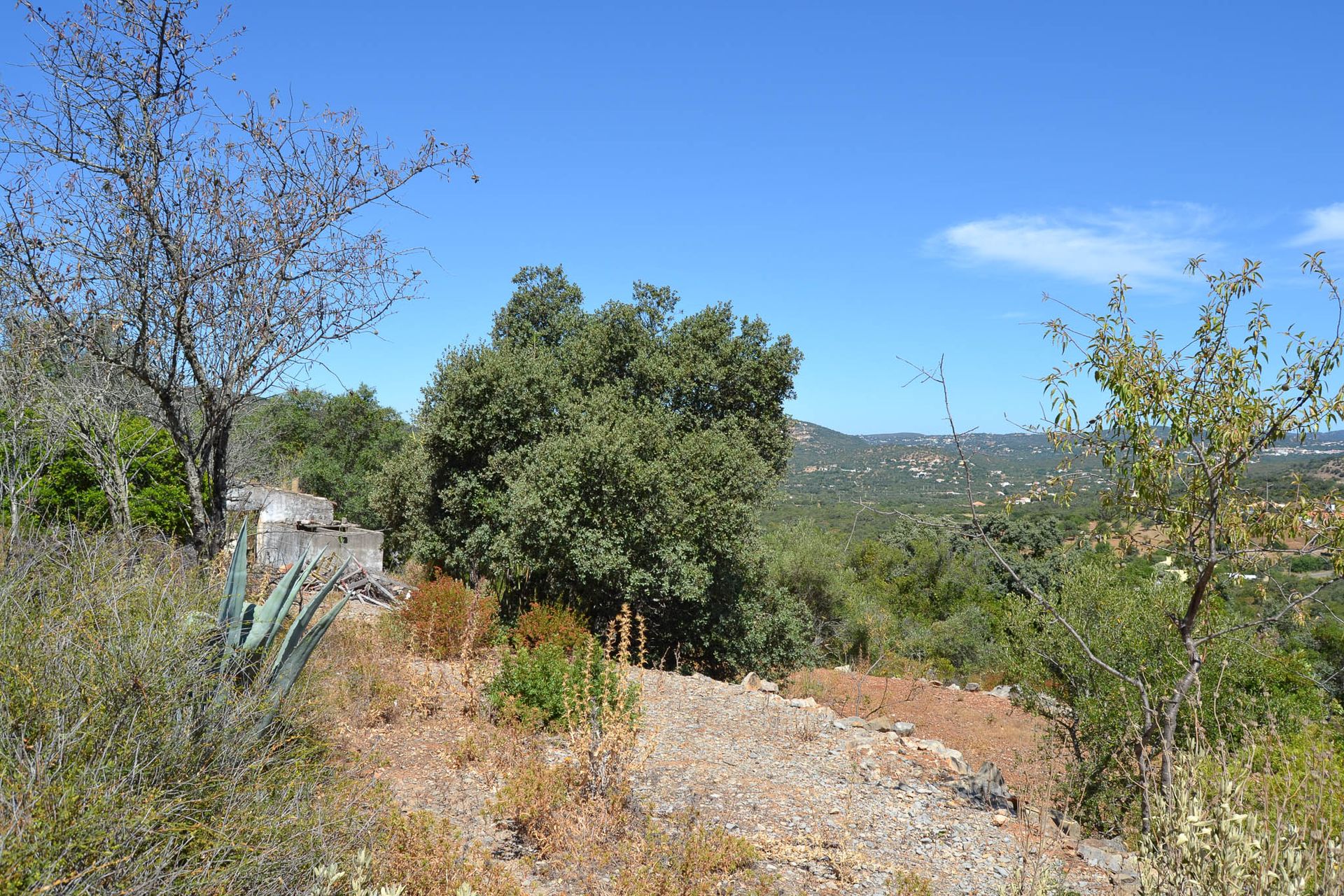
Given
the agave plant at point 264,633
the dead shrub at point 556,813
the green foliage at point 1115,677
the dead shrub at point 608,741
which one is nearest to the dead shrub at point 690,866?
the dead shrub at point 556,813

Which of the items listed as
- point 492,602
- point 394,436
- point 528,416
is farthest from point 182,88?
point 394,436

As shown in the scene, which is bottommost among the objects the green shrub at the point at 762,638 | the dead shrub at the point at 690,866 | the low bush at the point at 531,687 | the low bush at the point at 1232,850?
the green shrub at the point at 762,638

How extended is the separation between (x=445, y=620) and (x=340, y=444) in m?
22.7

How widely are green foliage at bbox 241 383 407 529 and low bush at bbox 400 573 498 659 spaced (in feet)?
49.9

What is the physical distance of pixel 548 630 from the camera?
1016 cm

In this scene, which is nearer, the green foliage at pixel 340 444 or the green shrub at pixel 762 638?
the green shrub at pixel 762 638

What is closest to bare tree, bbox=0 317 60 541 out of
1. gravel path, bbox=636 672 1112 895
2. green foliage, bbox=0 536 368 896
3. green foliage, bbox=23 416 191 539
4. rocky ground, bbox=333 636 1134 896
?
green foliage, bbox=23 416 191 539


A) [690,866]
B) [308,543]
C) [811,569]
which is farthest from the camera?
[811,569]

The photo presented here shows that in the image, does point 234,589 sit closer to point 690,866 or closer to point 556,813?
point 556,813

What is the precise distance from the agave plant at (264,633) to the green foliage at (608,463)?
6.79 meters

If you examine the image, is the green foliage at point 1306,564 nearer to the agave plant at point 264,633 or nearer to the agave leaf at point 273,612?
the agave plant at point 264,633

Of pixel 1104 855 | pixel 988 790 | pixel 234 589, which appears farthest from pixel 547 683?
pixel 1104 855

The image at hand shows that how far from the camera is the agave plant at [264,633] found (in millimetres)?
4910

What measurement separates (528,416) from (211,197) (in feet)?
30.7
